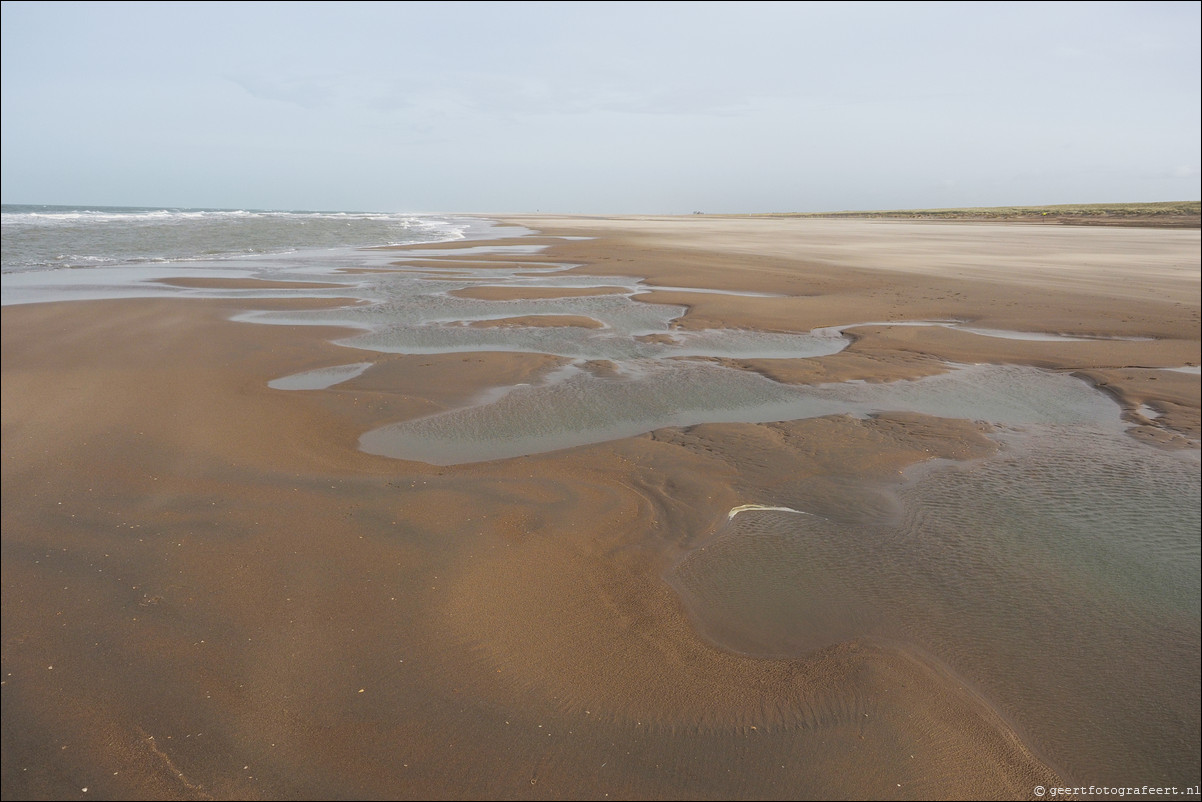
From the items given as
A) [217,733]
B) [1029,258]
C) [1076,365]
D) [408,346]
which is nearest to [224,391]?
[408,346]

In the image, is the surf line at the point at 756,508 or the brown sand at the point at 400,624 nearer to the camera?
the brown sand at the point at 400,624

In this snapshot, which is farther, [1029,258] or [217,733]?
[1029,258]

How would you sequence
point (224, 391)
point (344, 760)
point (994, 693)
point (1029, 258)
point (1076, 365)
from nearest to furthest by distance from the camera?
1. point (344, 760)
2. point (994, 693)
3. point (224, 391)
4. point (1076, 365)
5. point (1029, 258)

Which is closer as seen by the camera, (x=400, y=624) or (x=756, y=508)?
(x=400, y=624)

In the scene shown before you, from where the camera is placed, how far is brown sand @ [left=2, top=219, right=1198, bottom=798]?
285 centimetres

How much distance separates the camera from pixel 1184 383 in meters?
9.28

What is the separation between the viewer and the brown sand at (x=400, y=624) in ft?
9.35

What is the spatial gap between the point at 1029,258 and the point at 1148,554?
25.9m

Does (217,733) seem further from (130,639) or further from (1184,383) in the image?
(1184,383)

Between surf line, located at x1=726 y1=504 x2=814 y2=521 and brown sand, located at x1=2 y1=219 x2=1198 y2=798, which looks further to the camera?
surf line, located at x1=726 y1=504 x2=814 y2=521

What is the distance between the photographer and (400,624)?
145 inches

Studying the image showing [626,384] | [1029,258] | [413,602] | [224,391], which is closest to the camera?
[413,602]

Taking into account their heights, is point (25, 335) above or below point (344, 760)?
above

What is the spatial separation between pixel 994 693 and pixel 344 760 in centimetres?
315
